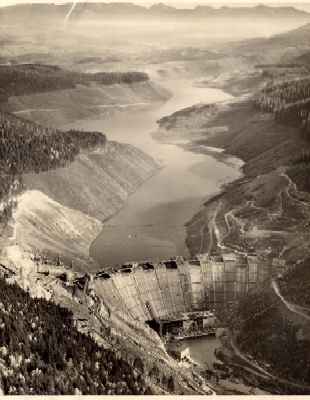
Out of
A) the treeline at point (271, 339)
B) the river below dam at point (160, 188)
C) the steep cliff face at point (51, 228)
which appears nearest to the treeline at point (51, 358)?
the treeline at point (271, 339)

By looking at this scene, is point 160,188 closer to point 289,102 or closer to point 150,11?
point 289,102

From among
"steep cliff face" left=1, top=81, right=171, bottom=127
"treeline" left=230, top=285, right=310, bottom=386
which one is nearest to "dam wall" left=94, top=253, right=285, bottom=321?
"treeline" left=230, top=285, right=310, bottom=386

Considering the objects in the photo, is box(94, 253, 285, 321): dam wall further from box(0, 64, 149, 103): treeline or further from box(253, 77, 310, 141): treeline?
box(0, 64, 149, 103): treeline

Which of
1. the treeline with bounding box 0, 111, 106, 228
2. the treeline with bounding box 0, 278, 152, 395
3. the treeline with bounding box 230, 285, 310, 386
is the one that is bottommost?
the treeline with bounding box 230, 285, 310, 386

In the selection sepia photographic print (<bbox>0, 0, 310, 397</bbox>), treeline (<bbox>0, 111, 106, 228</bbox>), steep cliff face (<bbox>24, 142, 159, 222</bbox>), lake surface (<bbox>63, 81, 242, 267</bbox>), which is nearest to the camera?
sepia photographic print (<bbox>0, 0, 310, 397</bbox>)

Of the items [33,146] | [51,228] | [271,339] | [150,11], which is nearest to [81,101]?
[33,146]

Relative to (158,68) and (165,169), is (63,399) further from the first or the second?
(158,68)

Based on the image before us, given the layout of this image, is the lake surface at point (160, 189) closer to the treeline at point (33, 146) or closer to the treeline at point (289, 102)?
the treeline at point (33, 146)
